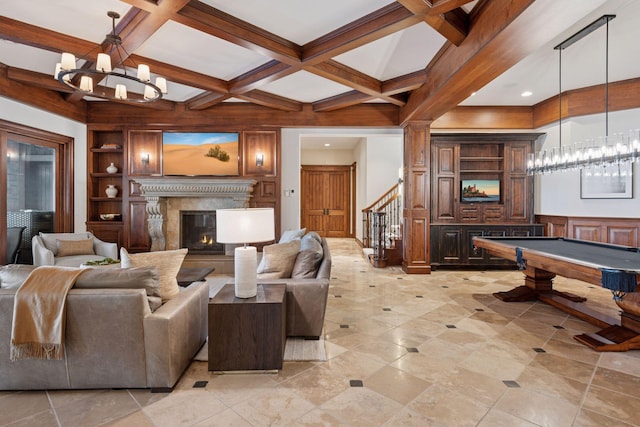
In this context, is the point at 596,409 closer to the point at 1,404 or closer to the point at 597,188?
the point at 1,404

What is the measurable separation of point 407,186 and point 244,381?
14.7 ft

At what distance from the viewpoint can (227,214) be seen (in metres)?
2.43

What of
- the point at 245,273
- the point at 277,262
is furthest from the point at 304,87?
the point at 245,273

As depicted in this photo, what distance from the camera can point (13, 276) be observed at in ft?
7.06

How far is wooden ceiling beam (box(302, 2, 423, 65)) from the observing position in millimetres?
2896

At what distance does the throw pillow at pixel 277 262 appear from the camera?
3.17 m

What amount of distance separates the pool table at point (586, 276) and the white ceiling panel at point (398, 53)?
2.52m

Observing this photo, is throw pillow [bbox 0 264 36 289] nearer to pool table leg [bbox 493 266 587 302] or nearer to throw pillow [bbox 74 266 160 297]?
throw pillow [bbox 74 266 160 297]

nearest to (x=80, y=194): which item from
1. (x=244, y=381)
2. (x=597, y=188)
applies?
(x=244, y=381)

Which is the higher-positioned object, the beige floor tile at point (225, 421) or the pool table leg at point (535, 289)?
the pool table leg at point (535, 289)

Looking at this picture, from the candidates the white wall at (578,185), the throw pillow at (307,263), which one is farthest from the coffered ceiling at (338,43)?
the throw pillow at (307,263)

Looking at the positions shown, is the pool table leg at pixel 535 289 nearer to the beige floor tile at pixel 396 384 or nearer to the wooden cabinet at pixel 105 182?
the beige floor tile at pixel 396 384

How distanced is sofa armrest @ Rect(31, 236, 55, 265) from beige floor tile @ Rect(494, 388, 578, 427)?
18.2 feet

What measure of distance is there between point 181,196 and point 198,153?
0.88 metres
